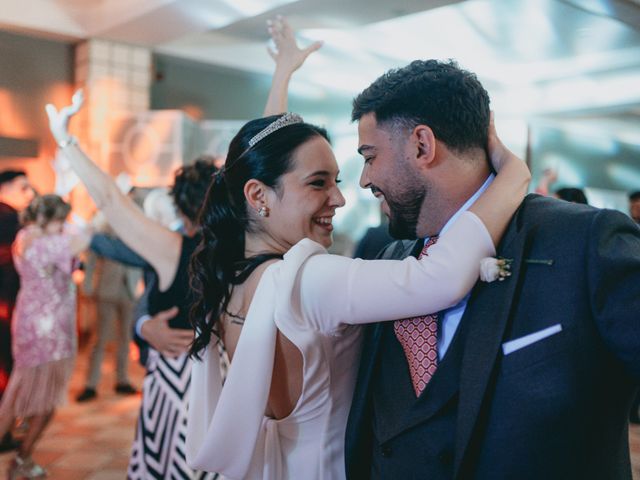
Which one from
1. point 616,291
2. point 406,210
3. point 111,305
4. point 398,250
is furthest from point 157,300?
point 111,305

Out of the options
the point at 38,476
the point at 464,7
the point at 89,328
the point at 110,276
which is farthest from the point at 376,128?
the point at 89,328

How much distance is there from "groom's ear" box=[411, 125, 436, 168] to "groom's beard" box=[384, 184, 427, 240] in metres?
0.05

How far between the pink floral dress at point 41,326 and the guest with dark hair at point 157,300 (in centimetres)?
173

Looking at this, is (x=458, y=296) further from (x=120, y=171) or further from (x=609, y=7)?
(x=120, y=171)

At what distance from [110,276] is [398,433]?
4827 mm

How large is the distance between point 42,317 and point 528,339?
11.7 feet

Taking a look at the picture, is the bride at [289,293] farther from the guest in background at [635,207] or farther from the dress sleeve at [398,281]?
the guest in background at [635,207]

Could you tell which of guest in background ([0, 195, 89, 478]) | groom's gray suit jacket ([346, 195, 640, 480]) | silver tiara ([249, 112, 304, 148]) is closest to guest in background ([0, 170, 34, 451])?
guest in background ([0, 195, 89, 478])

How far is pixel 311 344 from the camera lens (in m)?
1.22

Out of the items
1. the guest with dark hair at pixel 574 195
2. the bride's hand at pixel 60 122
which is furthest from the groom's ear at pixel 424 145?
the guest with dark hair at pixel 574 195

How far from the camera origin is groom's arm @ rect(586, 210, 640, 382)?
35.8 inches

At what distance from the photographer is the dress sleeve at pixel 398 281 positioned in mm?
1043

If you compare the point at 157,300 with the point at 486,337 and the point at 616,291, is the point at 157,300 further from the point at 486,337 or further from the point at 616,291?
the point at 616,291

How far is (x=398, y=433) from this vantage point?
1.12 meters
